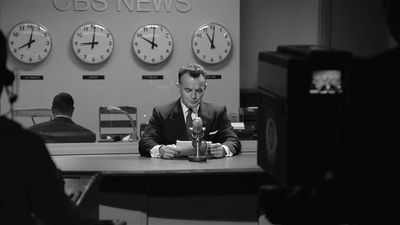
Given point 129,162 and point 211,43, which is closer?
point 129,162

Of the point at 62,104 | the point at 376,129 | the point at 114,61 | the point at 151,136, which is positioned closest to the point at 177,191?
the point at 151,136

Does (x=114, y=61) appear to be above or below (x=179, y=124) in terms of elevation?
above

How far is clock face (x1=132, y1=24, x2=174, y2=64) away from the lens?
854cm

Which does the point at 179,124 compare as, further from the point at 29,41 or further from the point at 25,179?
the point at 29,41

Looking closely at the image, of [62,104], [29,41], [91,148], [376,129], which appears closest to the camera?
[376,129]

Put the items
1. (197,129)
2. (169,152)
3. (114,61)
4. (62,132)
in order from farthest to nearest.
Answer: (114,61)
(62,132)
(169,152)
(197,129)

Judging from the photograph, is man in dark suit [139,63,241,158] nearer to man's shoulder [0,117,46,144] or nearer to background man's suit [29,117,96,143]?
background man's suit [29,117,96,143]

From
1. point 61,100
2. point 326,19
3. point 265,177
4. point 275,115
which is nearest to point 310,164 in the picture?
point 275,115

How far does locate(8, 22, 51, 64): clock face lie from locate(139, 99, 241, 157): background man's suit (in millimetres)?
3777

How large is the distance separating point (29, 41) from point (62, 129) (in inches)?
121

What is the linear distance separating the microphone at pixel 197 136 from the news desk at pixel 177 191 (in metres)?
0.09

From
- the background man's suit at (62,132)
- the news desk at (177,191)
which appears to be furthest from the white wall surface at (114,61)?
the news desk at (177,191)

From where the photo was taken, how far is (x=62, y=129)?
568 centimetres

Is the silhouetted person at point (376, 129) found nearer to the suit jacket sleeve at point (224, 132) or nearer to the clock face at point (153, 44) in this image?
the suit jacket sleeve at point (224, 132)
